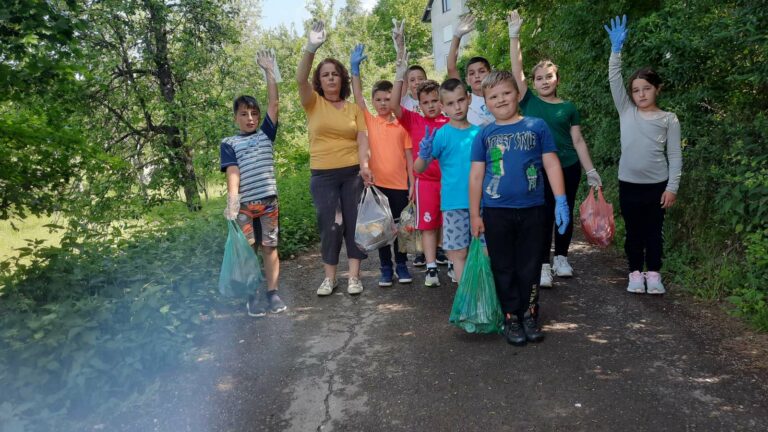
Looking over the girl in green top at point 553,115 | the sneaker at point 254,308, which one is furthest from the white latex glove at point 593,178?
the sneaker at point 254,308

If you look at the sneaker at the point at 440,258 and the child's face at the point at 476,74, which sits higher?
the child's face at the point at 476,74

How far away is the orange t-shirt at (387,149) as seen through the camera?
15.8 feet

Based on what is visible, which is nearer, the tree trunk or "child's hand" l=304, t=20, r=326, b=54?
"child's hand" l=304, t=20, r=326, b=54

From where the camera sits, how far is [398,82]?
4.51 m

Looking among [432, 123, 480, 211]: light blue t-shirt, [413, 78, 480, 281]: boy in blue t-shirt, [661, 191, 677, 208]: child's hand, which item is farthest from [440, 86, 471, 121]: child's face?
[661, 191, 677, 208]: child's hand

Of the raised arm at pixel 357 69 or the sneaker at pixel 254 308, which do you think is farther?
the raised arm at pixel 357 69

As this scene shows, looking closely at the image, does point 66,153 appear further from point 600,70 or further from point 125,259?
point 600,70

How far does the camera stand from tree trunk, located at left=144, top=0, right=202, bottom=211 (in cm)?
988

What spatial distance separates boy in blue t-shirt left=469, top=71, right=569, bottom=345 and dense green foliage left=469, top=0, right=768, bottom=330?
1.30 metres

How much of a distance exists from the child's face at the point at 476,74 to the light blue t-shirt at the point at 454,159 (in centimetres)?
84

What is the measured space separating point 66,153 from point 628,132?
4.53m

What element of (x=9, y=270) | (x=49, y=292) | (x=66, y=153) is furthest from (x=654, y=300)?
(x=66, y=153)

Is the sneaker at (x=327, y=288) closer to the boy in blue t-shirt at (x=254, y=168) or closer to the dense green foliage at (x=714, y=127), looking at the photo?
the boy in blue t-shirt at (x=254, y=168)

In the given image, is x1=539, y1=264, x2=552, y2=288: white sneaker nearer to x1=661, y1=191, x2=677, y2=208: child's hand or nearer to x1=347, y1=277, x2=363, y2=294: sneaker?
x1=661, y1=191, x2=677, y2=208: child's hand
